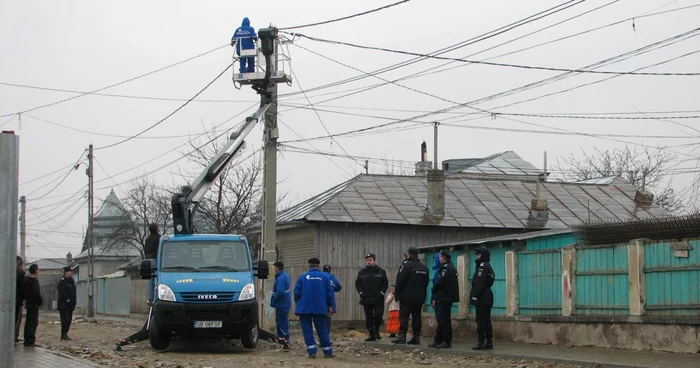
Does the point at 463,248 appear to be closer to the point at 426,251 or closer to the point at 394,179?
the point at 426,251

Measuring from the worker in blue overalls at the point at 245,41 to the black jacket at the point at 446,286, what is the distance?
9331 mm

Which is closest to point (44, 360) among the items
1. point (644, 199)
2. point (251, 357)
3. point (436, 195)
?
point (251, 357)

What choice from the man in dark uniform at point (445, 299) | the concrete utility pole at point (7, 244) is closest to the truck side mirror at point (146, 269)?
the man in dark uniform at point (445, 299)

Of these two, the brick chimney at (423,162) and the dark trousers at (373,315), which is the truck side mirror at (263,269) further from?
the brick chimney at (423,162)

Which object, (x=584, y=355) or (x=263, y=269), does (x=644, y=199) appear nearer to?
(x=263, y=269)

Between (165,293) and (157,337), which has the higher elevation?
(165,293)

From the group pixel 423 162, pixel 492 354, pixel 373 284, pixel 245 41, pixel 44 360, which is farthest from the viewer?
pixel 423 162

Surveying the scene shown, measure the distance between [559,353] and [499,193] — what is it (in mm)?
18982

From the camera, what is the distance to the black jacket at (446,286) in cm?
1731

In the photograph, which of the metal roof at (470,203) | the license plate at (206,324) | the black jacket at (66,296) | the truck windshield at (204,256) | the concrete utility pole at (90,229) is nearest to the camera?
the license plate at (206,324)

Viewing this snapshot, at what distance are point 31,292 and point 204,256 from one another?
356 centimetres

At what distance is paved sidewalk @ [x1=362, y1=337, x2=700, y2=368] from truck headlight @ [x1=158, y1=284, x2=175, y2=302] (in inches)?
174

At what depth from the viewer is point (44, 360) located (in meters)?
15.2

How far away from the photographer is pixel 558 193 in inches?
1366
